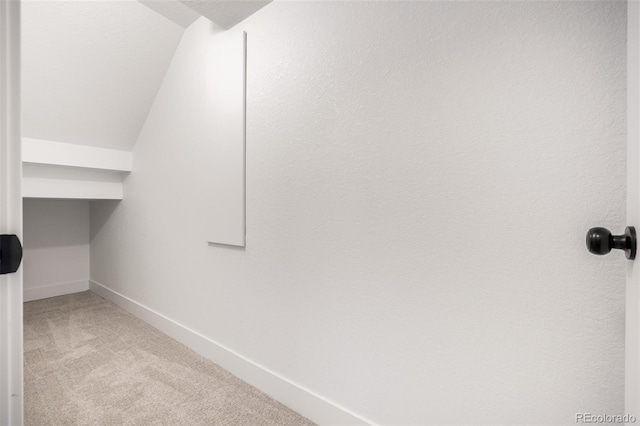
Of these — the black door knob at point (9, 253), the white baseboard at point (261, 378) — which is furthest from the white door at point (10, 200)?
the white baseboard at point (261, 378)

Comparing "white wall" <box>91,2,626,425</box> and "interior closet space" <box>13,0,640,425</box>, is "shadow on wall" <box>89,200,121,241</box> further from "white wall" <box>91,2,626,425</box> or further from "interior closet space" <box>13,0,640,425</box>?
"white wall" <box>91,2,626,425</box>

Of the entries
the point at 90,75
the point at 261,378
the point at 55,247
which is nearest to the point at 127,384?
the point at 261,378

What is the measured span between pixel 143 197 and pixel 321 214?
75.8 inches

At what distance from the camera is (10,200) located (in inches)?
20.5

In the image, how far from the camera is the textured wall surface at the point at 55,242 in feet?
10.2

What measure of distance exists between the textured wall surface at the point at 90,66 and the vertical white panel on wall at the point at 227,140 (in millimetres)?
586

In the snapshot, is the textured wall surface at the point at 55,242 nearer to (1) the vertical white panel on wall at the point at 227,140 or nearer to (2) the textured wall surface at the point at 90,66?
(2) the textured wall surface at the point at 90,66

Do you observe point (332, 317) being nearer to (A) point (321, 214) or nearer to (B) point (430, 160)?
(A) point (321, 214)

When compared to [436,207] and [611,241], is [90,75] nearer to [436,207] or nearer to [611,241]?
[436,207]

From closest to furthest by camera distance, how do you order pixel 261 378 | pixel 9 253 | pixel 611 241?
pixel 9 253
pixel 611 241
pixel 261 378

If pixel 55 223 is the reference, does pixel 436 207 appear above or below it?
above

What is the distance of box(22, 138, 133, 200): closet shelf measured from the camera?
2.28m

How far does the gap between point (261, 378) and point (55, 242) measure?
3142mm

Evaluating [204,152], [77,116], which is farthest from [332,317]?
[77,116]
